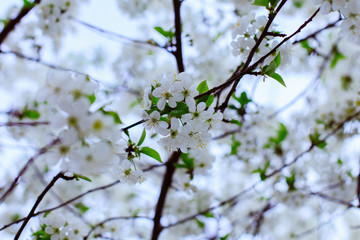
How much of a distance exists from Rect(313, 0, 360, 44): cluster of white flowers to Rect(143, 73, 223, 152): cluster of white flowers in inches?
19.4

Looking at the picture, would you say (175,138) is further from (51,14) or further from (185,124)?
(51,14)

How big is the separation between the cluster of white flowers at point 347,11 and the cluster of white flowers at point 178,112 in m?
0.49

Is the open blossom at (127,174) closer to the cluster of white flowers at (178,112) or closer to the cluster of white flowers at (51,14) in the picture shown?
the cluster of white flowers at (178,112)

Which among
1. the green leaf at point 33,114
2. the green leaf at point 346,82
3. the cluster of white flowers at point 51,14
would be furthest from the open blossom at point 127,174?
the green leaf at point 346,82

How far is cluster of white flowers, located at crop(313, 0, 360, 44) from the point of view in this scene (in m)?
1.01

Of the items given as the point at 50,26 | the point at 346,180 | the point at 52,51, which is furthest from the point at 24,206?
the point at 346,180

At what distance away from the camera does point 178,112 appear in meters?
1.07

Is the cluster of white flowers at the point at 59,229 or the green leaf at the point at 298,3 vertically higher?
Answer: the green leaf at the point at 298,3

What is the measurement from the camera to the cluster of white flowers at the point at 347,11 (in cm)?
101

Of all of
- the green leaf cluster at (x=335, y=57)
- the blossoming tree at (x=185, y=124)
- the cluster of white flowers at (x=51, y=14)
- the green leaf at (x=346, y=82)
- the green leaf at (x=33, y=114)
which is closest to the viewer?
the blossoming tree at (x=185, y=124)

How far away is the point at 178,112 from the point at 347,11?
651 millimetres

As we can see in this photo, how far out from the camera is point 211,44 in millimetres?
3426

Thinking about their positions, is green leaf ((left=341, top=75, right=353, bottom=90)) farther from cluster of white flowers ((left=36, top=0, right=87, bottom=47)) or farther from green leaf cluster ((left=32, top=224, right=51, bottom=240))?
green leaf cluster ((left=32, top=224, right=51, bottom=240))

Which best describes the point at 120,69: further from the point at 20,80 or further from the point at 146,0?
the point at 20,80
